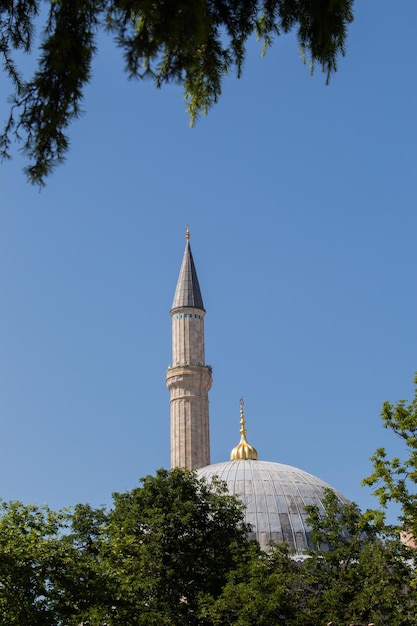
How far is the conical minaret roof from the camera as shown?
49188 millimetres

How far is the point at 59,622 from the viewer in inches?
808

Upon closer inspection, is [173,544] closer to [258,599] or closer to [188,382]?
[258,599]

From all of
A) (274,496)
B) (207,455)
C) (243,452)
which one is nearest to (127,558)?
(274,496)

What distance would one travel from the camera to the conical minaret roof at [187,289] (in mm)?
49188

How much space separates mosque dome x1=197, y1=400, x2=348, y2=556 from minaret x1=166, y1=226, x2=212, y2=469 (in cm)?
491

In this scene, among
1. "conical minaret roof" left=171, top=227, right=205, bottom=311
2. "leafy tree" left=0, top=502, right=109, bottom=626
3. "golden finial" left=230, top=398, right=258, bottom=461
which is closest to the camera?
"leafy tree" left=0, top=502, right=109, bottom=626

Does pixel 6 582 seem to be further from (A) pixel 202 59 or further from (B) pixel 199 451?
(B) pixel 199 451

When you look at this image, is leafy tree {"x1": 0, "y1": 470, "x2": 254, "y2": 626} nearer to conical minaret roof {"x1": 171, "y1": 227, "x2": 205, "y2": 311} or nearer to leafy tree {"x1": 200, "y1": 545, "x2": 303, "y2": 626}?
leafy tree {"x1": 200, "y1": 545, "x2": 303, "y2": 626}

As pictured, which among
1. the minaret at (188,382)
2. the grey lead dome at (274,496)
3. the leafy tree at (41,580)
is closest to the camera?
the leafy tree at (41,580)

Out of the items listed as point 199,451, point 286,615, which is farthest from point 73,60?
point 199,451

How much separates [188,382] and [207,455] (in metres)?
3.73

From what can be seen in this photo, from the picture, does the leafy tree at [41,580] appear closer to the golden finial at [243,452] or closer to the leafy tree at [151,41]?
the leafy tree at [151,41]

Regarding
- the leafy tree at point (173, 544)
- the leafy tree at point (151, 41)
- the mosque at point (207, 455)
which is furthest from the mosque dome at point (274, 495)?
the leafy tree at point (151, 41)

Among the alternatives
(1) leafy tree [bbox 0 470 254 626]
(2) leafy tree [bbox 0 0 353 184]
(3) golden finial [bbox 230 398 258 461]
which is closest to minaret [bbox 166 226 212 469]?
(3) golden finial [bbox 230 398 258 461]
